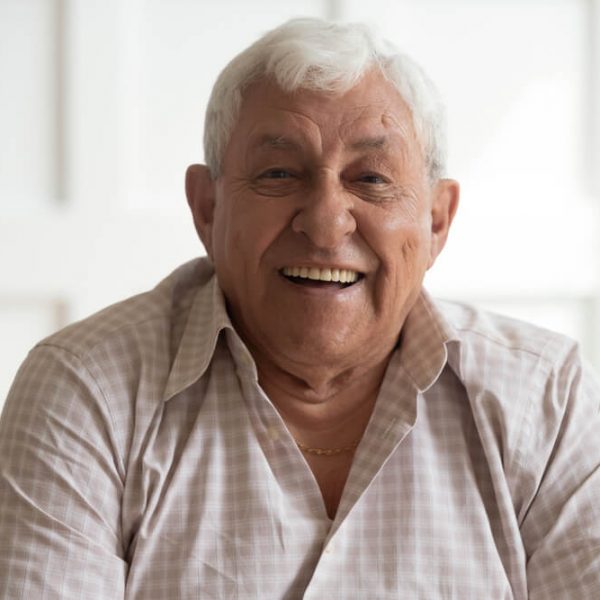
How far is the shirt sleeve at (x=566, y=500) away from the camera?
66.1 inches

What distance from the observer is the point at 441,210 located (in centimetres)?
184

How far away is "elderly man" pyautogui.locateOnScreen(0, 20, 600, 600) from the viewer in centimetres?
161

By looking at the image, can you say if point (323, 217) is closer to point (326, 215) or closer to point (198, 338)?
point (326, 215)

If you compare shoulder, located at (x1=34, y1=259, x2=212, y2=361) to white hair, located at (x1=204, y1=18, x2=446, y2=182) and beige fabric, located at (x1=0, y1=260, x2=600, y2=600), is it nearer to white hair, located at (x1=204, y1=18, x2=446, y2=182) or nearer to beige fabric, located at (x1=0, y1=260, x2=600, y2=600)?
beige fabric, located at (x1=0, y1=260, x2=600, y2=600)

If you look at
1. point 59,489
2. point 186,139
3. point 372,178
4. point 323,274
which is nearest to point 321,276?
point 323,274

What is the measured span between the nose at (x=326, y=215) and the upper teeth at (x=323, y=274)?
0.14 feet

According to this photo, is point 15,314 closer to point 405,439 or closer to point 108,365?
point 108,365

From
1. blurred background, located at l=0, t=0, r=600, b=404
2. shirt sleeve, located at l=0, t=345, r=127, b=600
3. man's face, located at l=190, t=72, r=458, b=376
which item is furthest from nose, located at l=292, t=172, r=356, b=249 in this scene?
blurred background, located at l=0, t=0, r=600, b=404

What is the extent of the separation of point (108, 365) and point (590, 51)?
192 cm

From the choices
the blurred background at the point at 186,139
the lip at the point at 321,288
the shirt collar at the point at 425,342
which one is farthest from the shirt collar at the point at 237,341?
the blurred background at the point at 186,139

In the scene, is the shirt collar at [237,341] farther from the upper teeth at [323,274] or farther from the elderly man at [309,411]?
the upper teeth at [323,274]

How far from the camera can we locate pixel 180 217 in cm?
275

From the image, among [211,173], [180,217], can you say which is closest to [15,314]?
[180,217]

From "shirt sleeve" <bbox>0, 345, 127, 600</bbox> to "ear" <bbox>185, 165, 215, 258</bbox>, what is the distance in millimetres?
316
